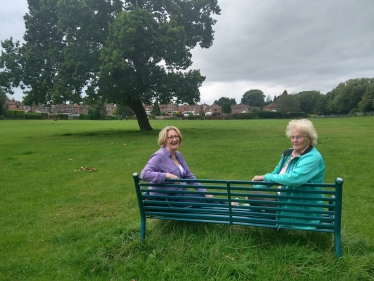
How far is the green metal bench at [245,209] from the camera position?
3.20 meters

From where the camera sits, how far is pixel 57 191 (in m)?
7.48

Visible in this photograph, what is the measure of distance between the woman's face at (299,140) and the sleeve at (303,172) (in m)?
0.23

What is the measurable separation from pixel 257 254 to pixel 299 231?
25.6 inches

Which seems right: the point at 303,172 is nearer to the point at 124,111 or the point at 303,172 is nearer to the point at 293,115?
the point at 293,115

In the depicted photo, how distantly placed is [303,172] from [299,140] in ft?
Answer: 1.53

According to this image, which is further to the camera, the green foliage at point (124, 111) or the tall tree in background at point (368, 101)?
the green foliage at point (124, 111)

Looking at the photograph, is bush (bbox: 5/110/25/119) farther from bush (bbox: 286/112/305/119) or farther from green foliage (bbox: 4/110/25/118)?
bush (bbox: 286/112/305/119)

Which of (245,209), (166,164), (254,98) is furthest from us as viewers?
(254,98)

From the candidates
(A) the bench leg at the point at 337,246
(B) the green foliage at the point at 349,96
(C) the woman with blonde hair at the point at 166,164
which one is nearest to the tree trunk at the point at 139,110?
(C) the woman with blonde hair at the point at 166,164

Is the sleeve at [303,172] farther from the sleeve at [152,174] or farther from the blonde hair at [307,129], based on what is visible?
the sleeve at [152,174]

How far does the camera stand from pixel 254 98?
161 meters

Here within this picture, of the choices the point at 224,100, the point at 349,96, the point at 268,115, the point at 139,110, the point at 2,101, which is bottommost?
the point at 268,115

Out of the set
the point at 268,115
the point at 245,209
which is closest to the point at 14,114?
the point at 268,115

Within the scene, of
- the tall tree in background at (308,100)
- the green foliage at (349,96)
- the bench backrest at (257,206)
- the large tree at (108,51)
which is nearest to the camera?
the bench backrest at (257,206)
